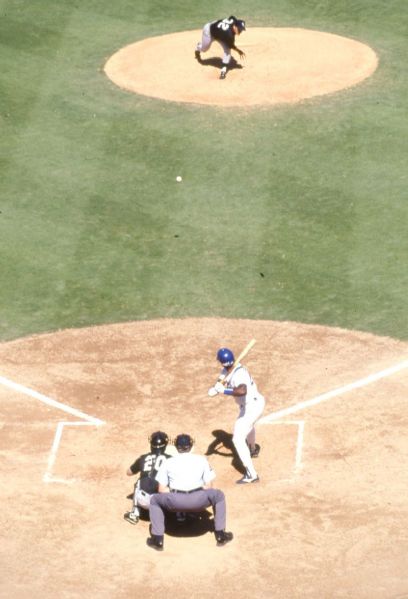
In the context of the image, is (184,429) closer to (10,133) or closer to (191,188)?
(191,188)

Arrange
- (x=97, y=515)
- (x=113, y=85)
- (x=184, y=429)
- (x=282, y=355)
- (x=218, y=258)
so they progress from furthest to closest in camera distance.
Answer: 1. (x=113, y=85)
2. (x=218, y=258)
3. (x=282, y=355)
4. (x=184, y=429)
5. (x=97, y=515)

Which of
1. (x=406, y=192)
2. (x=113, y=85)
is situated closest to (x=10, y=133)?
(x=113, y=85)

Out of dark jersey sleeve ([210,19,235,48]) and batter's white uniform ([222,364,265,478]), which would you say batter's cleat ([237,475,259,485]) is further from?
dark jersey sleeve ([210,19,235,48])

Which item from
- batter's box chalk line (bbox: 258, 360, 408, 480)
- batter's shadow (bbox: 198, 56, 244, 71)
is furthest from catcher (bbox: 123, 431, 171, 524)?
batter's shadow (bbox: 198, 56, 244, 71)

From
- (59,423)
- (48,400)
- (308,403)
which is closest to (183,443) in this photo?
(59,423)

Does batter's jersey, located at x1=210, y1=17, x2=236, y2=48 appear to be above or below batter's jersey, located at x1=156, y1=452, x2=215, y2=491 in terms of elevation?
below

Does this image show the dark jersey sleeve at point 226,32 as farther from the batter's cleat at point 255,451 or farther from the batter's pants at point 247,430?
the batter's cleat at point 255,451
